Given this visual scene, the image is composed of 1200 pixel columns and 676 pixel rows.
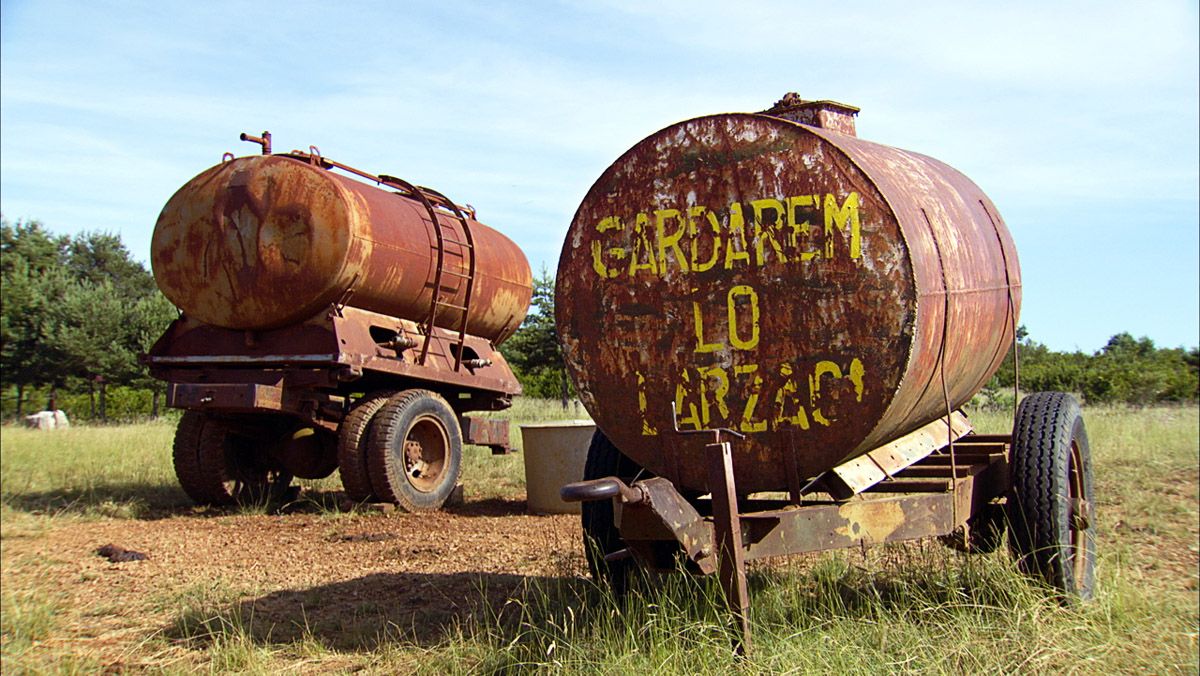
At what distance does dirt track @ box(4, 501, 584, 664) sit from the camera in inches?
213

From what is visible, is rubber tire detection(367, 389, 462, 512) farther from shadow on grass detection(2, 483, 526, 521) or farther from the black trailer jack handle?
the black trailer jack handle

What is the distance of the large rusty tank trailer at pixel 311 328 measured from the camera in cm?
871

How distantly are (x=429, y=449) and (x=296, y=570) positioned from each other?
3.28m

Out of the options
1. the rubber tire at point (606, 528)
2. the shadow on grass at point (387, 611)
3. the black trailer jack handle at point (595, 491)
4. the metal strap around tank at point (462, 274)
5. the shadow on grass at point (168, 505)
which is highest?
the metal strap around tank at point (462, 274)

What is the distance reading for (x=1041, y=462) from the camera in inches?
198

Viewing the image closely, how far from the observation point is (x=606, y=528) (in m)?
5.08

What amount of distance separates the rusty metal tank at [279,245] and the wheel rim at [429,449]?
3.78 ft

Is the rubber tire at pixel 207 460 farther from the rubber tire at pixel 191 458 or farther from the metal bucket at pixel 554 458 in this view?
the metal bucket at pixel 554 458

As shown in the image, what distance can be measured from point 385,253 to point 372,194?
23.4 inches

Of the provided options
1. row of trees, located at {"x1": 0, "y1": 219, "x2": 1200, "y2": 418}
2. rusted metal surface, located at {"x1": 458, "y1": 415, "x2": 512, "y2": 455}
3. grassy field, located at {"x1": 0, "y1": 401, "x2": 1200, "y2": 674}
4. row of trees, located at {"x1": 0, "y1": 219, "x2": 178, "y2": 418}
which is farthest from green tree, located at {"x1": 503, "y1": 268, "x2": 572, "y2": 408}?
grassy field, located at {"x1": 0, "y1": 401, "x2": 1200, "y2": 674}

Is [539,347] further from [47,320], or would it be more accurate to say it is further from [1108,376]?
[47,320]

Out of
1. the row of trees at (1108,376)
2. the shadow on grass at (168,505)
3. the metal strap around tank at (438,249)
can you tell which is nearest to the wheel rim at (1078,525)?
the shadow on grass at (168,505)

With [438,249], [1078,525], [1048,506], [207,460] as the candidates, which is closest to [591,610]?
[1048,506]

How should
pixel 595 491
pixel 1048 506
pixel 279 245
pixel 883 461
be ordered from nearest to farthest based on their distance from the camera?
pixel 595 491 → pixel 883 461 → pixel 1048 506 → pixel 279 245
